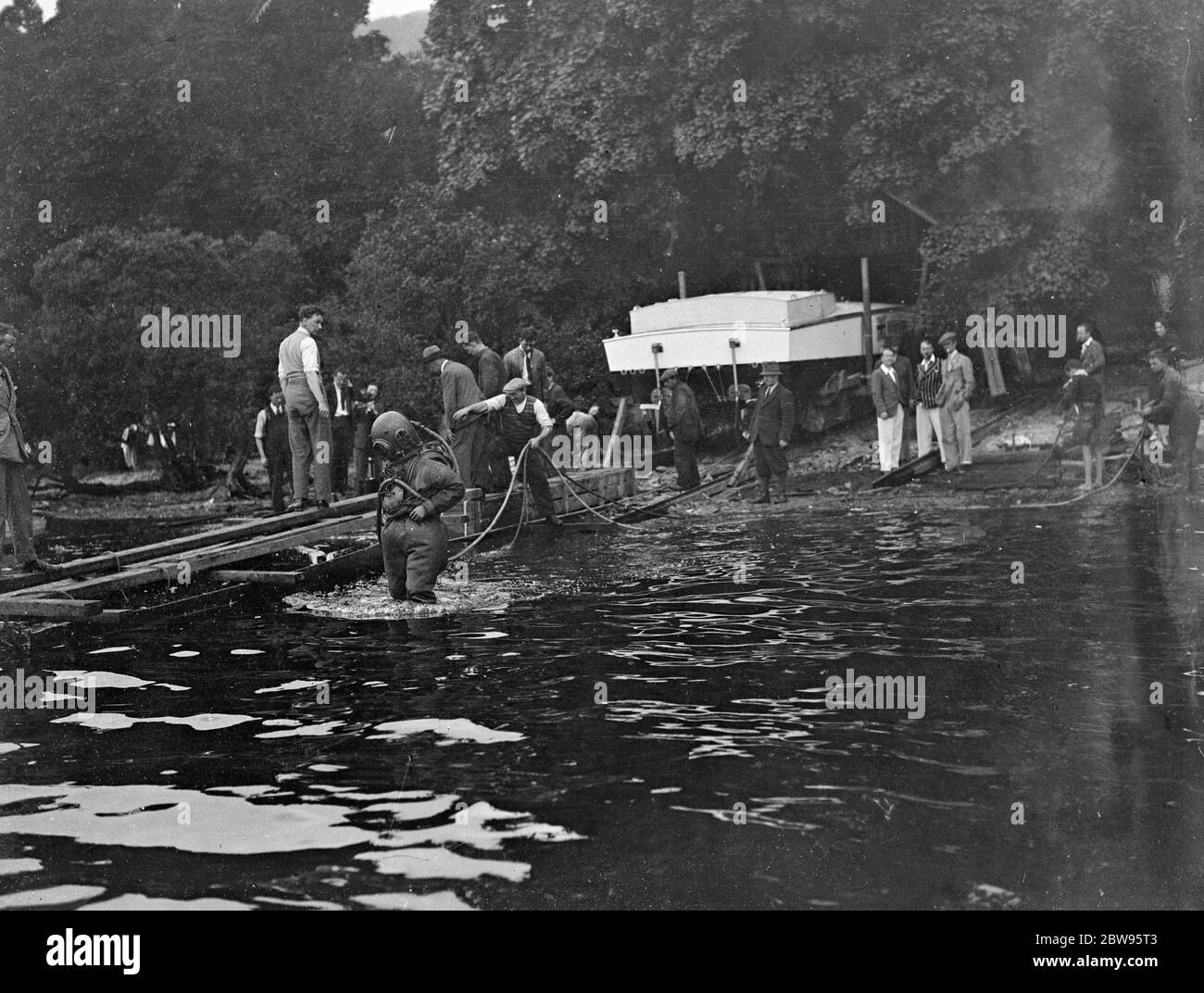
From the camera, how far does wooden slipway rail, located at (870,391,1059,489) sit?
19.5 meters

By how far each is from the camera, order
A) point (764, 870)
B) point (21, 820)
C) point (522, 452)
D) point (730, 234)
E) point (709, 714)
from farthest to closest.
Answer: point (730, 234), point (522, 452), point (709, 714), point (21, 820), point (764, 870)

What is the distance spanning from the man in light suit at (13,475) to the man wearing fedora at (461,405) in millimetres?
4690

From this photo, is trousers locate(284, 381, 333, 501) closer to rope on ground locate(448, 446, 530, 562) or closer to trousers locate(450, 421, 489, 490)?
trousers locate(450, 421, 489, 490)

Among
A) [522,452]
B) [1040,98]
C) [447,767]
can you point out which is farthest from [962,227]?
[447,767]

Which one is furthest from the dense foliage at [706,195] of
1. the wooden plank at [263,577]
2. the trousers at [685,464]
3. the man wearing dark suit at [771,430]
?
the wooden plank at [263,577]

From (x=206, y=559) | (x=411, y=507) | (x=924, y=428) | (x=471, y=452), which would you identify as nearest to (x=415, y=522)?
(x=411, y=507)

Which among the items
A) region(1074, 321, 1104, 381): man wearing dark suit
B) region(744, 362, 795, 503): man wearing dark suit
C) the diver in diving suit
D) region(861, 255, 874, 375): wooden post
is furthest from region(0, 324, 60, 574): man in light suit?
region(861, 255, 874, 375): wooden post

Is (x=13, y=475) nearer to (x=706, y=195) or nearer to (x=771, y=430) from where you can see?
(x=771, y=430)

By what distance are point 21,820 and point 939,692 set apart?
4680 millimetres

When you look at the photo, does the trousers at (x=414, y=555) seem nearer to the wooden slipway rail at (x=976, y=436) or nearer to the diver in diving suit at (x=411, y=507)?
the diver in diving suit at (x=411, y=507)

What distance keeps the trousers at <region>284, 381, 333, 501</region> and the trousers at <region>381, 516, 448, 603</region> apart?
4469 millimetres

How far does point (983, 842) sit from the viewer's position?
5383mm

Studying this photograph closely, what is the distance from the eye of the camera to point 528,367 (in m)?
18.1

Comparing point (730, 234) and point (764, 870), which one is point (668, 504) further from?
point (764, 870)
